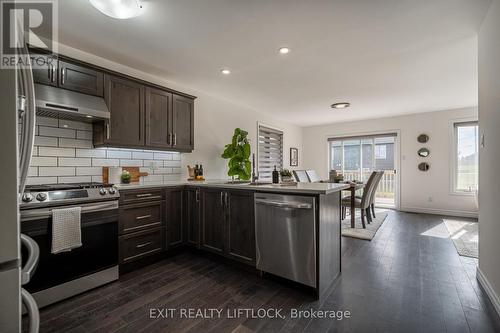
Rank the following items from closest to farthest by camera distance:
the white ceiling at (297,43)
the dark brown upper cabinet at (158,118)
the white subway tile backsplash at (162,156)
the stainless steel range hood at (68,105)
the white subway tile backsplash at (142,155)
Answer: the white ceiling at (297,43), the stainless steel range hood at (68,105), the dark brown upper cabinet at (158,118), the white subway tile backsplash at (142,155), the white subway tile backsplash at (162,156)

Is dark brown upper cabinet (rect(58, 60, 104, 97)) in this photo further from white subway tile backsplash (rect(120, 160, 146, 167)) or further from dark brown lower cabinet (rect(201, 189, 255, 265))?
dark brown lower cabinet (rect(201, 189, 255, 265))

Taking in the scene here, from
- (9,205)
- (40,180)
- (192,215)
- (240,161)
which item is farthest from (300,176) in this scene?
(9,205)

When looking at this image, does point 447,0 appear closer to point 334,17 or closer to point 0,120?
point 334,17

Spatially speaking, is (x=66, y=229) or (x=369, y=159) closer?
(x=66, y=229)

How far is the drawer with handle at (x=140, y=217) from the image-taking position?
2.38 m

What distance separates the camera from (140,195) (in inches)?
99.0

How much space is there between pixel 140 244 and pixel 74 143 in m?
1.31

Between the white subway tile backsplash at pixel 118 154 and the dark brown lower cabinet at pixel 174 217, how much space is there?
0.74m

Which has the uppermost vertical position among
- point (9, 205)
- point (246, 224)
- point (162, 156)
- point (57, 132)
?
point (57, 132)

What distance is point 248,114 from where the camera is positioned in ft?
16.2

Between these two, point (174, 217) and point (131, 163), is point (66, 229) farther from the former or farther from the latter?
point (131, 163)

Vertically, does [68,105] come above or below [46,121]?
above

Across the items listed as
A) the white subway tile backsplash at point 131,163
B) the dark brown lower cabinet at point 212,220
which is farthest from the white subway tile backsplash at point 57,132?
the dark brown lower cabinet at point 212,220

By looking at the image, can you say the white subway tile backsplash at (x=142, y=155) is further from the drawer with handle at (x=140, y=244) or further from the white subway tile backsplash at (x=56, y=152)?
the drawer with handle at (x=140, y=244)
